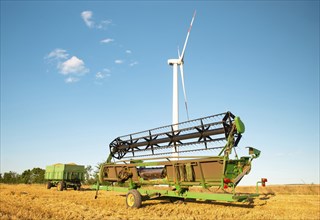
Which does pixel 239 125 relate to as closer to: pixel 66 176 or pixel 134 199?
pixel 134 199

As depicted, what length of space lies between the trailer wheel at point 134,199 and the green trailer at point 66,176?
15.5m

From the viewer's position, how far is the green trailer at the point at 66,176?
82.1 ft

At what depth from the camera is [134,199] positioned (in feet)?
35.9

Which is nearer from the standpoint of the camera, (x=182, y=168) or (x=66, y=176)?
(x=182, y=168)


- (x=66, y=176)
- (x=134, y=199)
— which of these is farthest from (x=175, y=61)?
(x=134, y=199)

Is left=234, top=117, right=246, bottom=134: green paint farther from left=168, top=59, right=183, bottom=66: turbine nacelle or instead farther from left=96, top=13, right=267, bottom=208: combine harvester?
left=168, top=59, right=183, bottom=66: turbine nacelle

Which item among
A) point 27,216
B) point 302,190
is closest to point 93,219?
point 27,216

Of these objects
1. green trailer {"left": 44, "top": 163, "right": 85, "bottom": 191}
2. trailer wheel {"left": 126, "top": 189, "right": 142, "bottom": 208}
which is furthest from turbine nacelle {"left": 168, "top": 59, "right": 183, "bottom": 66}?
trailer wheel {"left": 126, "top": 189, "right": 142, "bottom": 208}

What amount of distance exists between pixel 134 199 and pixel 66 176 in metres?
16.4

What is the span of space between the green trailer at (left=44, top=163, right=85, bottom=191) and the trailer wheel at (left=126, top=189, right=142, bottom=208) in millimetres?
15546

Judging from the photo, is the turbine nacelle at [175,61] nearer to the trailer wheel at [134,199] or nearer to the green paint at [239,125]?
the trailer wheel at [134,199]

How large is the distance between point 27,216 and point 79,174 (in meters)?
18.5

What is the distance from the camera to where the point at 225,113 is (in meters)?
10.0

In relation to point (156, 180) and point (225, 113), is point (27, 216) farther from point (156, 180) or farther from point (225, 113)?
point (225, 113)
